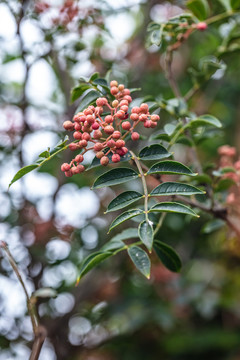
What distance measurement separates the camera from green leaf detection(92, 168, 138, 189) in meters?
0.83

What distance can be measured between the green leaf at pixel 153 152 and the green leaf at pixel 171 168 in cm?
3

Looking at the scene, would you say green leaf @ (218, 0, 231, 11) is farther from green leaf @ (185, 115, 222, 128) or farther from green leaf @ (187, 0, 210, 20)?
green leaf @ (185, 115, 222, 128)

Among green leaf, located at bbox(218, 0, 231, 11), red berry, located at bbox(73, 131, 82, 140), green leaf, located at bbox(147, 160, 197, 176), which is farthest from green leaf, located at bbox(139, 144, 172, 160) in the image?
green leaf, located at bbox(218, 0, 231, 11)

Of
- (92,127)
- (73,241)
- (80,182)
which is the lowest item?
(73,241)

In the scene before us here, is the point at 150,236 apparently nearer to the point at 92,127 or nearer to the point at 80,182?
the point at 92,127

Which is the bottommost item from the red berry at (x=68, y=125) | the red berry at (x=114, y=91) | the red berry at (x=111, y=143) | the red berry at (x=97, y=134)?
the red berry at (x=111, y=143)

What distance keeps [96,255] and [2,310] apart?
0.98 m

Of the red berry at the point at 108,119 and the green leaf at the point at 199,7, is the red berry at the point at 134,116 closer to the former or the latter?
the red berry at the point at 108,119

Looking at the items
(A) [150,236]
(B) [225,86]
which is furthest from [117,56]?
(A) [150,236]

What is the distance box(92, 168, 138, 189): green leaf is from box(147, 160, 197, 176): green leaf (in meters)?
0.04

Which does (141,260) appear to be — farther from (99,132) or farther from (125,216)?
(99,132)

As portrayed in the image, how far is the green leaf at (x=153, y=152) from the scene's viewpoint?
87cm

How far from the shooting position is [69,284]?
198 cm

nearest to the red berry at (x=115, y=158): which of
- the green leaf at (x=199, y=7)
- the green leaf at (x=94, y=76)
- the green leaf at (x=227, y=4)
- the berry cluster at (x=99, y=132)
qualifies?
the berry cluster at (x=99, y=132)
